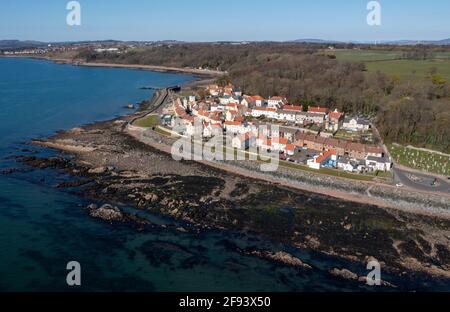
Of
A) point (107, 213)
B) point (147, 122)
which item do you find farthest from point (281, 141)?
point (147, 122)

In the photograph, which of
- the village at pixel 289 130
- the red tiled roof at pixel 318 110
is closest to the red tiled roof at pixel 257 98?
the village at pixel 289 130

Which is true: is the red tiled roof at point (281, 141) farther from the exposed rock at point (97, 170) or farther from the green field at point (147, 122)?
the green field at point (147, 122)

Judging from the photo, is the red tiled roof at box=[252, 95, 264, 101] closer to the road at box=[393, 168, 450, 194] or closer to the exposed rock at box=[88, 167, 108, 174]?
the road at box=[393, 168, 450, 194]

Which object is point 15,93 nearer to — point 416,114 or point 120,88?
point 120,88

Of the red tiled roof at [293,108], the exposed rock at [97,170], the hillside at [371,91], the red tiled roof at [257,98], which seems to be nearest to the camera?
the exposed rock at [97,170]

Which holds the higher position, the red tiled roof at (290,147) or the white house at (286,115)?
the white house at (286,115)

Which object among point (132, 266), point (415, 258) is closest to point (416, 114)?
point (415, 258)
